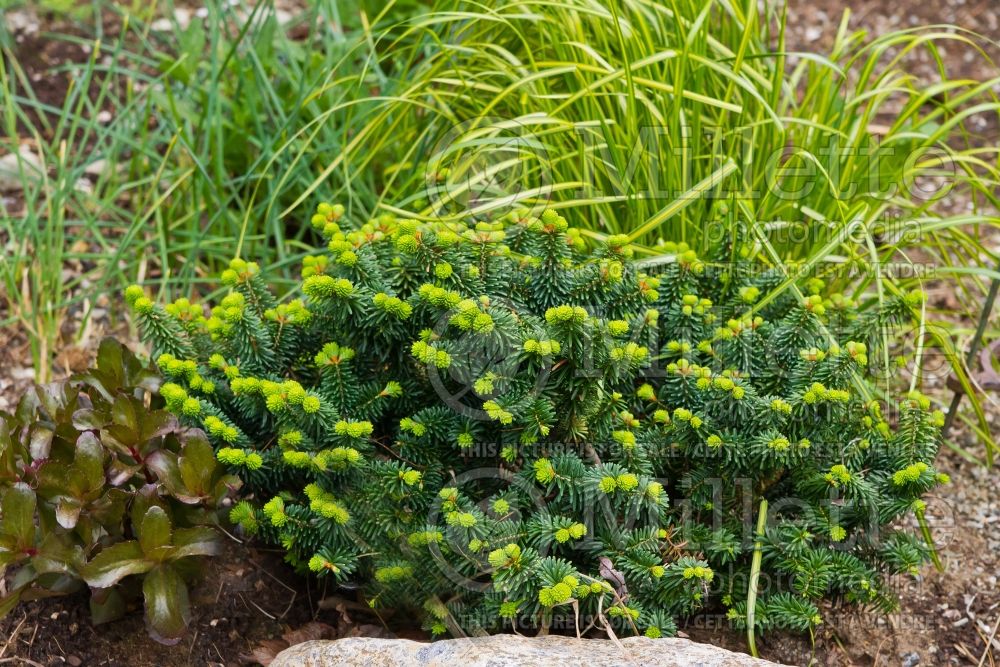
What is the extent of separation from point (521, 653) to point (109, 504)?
837 millimetres

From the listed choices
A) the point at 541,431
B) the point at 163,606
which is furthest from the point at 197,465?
the point at 541,431

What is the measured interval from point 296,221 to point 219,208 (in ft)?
0.90

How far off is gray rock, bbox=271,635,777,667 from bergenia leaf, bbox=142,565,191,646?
231mm

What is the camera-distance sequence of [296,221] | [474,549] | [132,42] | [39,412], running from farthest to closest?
[132,42]
[296,221]
[39,412]
[474,549]

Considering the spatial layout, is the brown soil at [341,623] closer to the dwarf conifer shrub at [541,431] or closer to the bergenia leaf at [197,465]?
the dwarf conifer shrub at [541,431]

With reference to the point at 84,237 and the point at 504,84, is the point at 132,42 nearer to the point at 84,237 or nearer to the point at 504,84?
the point at 84,237

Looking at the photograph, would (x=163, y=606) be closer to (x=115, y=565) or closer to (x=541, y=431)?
(x=115, y=565)

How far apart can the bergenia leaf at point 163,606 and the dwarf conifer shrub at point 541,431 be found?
18cm

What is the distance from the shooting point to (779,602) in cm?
187

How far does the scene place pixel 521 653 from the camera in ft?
5.32

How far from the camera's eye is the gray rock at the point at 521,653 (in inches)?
63.1

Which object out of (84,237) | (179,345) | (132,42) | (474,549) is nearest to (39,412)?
(179,345)

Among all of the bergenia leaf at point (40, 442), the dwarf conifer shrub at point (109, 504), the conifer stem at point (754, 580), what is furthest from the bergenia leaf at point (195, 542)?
the conifer stem at point (754, 580)

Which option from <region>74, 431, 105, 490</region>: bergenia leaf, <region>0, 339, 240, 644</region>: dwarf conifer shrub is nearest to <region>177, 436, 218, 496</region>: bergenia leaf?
<region>0, 339, 240, 644</region>: dwarf conifer shrub
